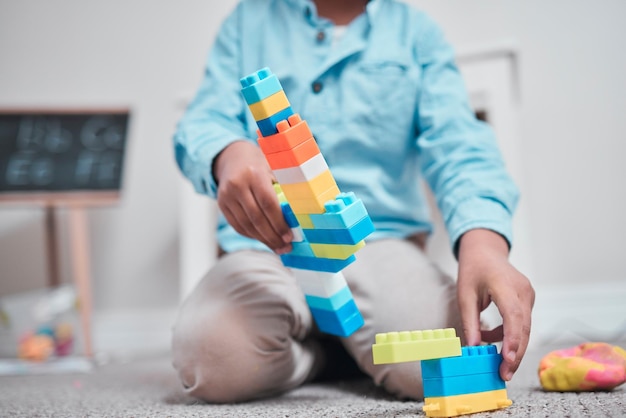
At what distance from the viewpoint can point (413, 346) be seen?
445mm

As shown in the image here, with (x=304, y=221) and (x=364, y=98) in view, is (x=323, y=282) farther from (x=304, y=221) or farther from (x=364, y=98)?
(x=364, y=98)

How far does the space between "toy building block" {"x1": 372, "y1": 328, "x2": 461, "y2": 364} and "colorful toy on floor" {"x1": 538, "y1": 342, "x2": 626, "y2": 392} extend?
0.17 m

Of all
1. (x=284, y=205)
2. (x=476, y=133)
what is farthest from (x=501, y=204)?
(x=284, y=205)

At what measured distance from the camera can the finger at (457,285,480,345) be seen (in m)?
0.54

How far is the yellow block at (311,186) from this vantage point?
18.9 inches

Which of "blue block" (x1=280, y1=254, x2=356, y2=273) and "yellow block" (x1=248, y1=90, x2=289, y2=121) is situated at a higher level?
"yellow block" (x1=248, y1=90, x2=289, y2=121)

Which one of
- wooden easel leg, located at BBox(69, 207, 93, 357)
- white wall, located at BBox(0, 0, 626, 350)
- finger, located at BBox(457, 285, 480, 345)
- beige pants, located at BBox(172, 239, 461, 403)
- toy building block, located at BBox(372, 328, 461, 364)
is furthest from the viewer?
white wall, located at BBox(0, 0, 626, 350)

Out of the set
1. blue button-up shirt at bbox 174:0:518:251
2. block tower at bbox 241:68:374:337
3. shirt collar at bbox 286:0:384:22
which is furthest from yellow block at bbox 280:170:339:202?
shirt collar at bbox 286:0:384:22

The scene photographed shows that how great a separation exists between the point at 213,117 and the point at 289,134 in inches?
13.1

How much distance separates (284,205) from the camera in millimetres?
548

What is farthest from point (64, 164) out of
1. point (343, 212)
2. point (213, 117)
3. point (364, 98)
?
point (343, 212)

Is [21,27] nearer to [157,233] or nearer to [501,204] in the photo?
[157,233]

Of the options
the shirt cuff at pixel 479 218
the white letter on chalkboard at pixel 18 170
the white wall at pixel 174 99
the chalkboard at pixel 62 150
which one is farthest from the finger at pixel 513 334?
the white letter on chalkboard at pixel 18 170

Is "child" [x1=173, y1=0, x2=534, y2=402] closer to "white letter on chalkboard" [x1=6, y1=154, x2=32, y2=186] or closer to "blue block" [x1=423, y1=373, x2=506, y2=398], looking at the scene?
"blue block" [x1=423, y1=373, x2=506, y2=398]
